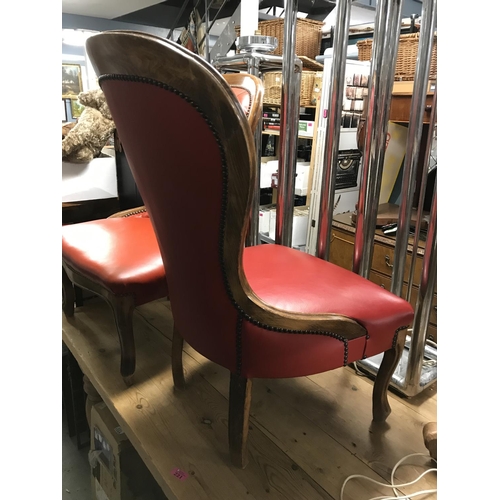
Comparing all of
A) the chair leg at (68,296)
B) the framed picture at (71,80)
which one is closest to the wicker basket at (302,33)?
the chair leg at (68,296)

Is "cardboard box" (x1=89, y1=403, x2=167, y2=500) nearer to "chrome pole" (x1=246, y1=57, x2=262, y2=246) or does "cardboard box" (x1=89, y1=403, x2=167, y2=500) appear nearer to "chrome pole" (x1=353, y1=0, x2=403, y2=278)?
"chrome pole" (x1=246, y1=57, x2=262, y2=246)

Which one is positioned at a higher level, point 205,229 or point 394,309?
point 205,229

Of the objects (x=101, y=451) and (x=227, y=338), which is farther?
(x=101, y=451)

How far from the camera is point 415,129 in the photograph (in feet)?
3.33

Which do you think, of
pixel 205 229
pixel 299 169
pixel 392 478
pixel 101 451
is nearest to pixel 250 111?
pixel 205 229

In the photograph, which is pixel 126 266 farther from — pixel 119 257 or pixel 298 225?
pixel 298 225

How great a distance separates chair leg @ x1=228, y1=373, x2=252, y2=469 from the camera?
85cm

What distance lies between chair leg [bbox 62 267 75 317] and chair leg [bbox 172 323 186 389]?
57 cm

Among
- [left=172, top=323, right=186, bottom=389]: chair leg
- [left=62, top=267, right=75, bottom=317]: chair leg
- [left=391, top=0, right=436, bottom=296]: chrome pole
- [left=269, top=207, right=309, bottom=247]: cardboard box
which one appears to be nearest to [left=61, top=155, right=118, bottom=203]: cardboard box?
[left=62, top=267, right=75, bottom=317]: chair leg

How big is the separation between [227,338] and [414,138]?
668 mm

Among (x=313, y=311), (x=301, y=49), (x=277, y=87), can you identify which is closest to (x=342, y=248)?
(x=277, y=87)
